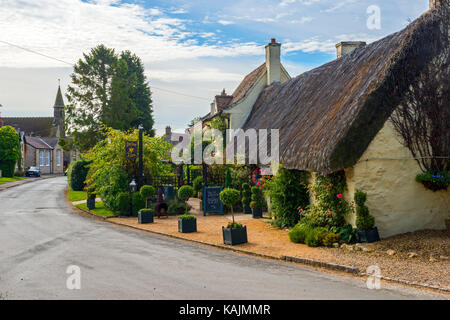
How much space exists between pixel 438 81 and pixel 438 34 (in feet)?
4.67

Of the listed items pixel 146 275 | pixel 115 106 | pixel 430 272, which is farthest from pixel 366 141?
pixel 115 106

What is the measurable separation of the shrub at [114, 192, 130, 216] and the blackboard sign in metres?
3.77

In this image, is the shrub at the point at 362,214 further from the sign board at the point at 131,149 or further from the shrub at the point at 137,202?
the sign board at the point at 131,149

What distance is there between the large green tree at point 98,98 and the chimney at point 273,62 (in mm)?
17726

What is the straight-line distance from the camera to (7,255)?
33.3 ft

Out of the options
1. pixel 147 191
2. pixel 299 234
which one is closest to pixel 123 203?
pixel 147 191

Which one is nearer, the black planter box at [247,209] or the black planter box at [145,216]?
the black planter box at [145,216]

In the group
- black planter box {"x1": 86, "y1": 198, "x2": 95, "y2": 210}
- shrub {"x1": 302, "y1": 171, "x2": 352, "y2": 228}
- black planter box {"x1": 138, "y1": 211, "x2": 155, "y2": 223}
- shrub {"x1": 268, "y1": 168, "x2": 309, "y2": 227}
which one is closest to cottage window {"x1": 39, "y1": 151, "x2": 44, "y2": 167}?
black planter box {"x1": 86, "y1": 198, "x2": 95, "y2": 210}

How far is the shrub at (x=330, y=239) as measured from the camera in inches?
430

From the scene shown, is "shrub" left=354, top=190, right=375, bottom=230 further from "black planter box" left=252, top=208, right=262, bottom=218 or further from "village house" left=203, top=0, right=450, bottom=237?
"black planter box" left=252, top=208, right=262, bottom=218

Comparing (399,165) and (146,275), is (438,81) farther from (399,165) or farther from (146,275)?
(146,275)

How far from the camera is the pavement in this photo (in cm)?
674

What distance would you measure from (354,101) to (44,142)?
217ft

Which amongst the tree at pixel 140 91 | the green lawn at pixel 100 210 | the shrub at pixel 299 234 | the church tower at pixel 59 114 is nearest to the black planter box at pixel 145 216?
the green lawn at pixel 100 210
